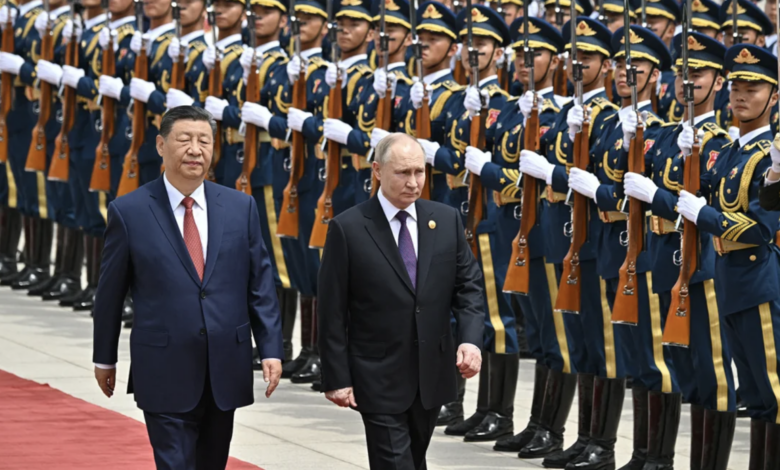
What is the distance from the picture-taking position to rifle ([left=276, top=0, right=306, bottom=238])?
10.6 meters

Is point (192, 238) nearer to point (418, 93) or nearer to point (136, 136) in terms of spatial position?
point (418, 93)

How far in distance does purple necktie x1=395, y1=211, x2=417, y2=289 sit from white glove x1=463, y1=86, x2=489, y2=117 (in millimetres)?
2820

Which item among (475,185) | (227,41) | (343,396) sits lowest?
(343,396)

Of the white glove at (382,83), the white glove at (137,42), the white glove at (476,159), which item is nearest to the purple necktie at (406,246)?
the white glove at (476,159)

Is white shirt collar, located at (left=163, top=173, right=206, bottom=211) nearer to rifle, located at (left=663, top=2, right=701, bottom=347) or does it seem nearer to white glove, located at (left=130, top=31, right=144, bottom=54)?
rifle, located at (left=663, top=2, right=701, bottom=347)

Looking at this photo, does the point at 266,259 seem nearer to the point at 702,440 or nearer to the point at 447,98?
the point at 702,440

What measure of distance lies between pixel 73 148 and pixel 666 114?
4.59m

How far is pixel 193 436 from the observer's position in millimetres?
6203

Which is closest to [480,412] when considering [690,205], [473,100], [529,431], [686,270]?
[529,431]

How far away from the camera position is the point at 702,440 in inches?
308

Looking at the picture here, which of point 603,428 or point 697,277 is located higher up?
point 697,277

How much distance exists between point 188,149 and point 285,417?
3.60 meters

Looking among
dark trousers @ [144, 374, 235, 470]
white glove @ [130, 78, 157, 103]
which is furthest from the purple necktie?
white glove @ [130, 78, 157, 103]

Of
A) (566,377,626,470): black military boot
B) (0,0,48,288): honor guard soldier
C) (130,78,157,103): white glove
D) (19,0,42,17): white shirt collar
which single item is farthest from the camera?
(19,0,42,17): white shirt collar
